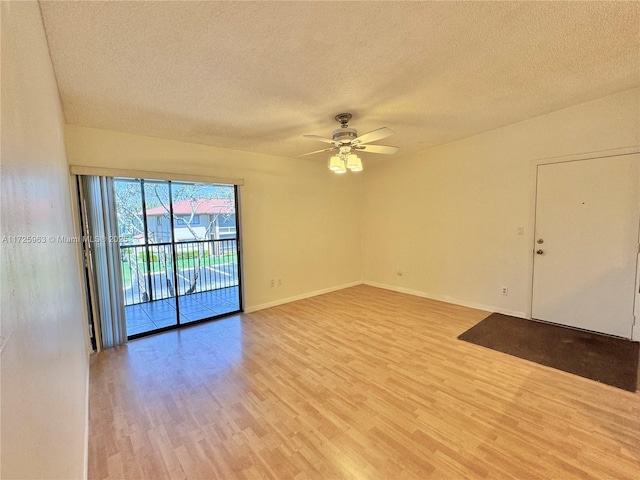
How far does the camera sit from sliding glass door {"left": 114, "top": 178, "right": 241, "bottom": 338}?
3594mm

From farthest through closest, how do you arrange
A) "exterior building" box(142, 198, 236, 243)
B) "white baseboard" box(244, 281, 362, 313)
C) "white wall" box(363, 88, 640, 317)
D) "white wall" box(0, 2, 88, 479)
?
"white baseboard" box(244, 281, 362, 313) → "exterior building" box(142, 198, 236, 243) → "white wall" box(363, 88, 640, 317) → "white wall" box(0, 2, 88, 479)

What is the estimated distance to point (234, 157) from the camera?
3924 mm

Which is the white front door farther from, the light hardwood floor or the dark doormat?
the light hardwood floor

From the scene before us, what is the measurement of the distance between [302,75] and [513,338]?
3.28m

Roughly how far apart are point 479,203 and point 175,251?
409cm

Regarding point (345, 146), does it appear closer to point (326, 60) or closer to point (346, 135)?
point (346, 135)

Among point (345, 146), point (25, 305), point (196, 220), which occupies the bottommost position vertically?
point (25, 305)

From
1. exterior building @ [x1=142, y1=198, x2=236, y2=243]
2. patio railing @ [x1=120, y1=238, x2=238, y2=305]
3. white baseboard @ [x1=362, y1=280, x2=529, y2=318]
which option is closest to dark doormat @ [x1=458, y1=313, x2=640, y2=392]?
white baseboard @ [x1=362, y1=280, x2=529, y2=318]

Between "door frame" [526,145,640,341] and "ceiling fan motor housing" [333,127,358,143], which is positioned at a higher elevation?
"ceiling fan motor housing" [333,127,358,143]

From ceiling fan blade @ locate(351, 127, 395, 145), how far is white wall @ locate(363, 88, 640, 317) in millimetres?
2080

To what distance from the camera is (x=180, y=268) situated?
4.72m

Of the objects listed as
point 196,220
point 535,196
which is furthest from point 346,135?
point 196,220

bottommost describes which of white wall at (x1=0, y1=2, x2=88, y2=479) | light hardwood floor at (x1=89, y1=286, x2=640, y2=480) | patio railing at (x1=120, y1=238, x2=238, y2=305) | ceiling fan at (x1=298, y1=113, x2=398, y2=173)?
light hardwood floor at (x1=89, y1=286, x2=640, y2=480)

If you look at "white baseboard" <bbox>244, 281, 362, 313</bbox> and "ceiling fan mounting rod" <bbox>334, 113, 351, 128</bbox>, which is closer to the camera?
"ceiling fan mounting rod" <bbox>334, 113, 351, 128</bbox>
